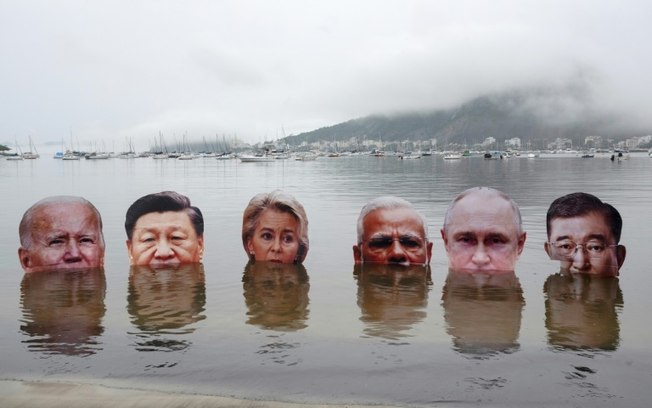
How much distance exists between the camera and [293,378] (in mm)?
9391

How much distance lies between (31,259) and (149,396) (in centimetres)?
1021

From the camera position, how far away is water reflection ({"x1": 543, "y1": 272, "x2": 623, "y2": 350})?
11500 mm

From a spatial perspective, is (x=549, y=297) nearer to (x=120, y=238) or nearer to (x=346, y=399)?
(x=346, y=399)

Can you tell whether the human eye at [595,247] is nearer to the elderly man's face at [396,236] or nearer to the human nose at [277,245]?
the elderly man's face at [396,236]

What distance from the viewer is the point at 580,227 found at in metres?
16.1

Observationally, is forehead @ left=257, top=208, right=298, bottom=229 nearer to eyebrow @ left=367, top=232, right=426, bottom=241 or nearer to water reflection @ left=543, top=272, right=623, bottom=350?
eyebrow @ left=367, top=232, right=426, bottom=241

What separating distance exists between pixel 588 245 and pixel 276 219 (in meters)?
8.54

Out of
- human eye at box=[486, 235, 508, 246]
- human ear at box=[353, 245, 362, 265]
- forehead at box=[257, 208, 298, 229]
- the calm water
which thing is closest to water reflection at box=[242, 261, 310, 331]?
the calm water

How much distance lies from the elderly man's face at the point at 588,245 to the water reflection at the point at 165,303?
31.4ft

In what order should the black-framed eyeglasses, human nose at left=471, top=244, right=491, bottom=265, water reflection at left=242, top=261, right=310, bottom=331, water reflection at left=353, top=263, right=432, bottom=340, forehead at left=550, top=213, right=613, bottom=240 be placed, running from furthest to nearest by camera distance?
human nose at left=471, top=244, right=491, bottom=265 < the black-framed eyeglasses < forehead at left=550, top=213, right=613, bottom=240 < water reflection at left=242, top=261, right=310, bottom=331 < water reflection at left=353, top=263, right=432, bottom=340

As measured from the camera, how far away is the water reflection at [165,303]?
1153 centimetres

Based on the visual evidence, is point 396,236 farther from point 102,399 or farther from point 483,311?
point 102,399

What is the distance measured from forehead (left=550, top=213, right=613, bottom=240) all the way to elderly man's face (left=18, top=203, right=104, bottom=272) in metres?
12.7

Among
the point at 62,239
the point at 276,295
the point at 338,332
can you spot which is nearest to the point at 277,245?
the point at 276,295
